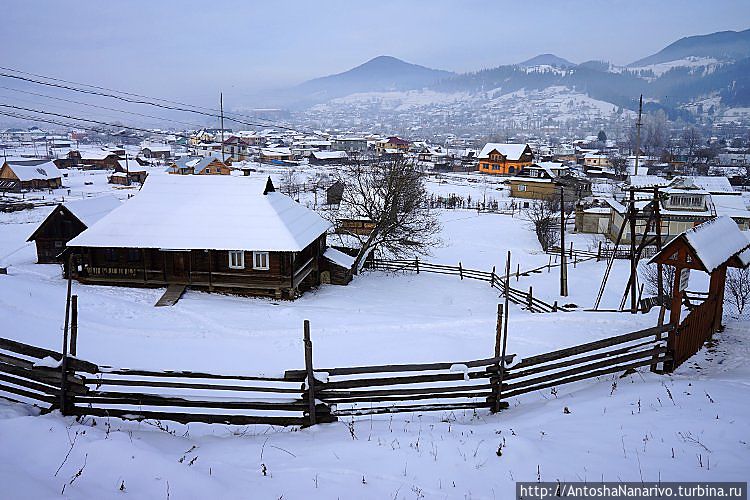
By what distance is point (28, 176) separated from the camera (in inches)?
2965

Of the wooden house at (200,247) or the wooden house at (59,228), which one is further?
the wooden house at (59,228)

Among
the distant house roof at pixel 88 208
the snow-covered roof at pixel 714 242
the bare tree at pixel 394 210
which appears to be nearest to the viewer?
the snow-covered roof at pixel 714 242

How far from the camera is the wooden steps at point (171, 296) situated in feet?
70.8

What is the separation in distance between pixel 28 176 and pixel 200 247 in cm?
6708

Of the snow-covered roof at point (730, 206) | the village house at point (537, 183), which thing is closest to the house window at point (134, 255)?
the snow-covered roof at point (730, 206)

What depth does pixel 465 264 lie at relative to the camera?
3581cm

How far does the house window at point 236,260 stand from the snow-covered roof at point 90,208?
10834 millimetres

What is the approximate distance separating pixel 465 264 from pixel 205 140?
164571mm

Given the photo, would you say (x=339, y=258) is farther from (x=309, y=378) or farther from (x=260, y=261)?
(x=309, y=378)

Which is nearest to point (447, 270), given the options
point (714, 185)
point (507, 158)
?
point (714, 185)

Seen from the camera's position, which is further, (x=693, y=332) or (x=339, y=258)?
(x=339, y=258)

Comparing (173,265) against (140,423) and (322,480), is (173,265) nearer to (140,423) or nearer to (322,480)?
(140,423)

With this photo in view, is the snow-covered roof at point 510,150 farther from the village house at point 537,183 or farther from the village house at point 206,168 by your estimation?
the village house at point 206,168

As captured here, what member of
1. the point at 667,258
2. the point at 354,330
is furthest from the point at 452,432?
the point at 354,330
